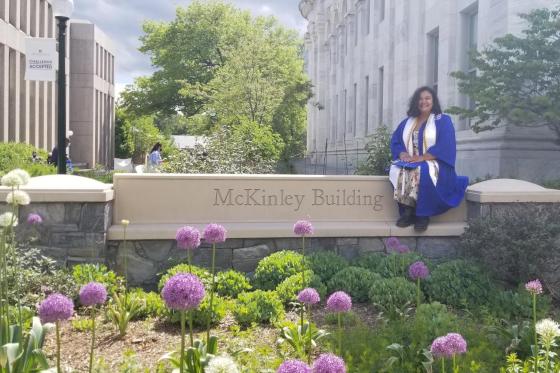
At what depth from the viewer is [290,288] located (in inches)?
208

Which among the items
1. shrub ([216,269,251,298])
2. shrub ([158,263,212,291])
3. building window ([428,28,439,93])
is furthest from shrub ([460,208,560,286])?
building window ([428,28,439,93])

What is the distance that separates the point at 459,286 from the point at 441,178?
1415 millimetres

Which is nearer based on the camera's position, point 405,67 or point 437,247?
point 437,247

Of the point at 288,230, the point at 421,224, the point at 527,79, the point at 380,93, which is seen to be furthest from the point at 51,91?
the point at 421,224

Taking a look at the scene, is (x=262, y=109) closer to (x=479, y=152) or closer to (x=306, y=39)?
(x=479, y=152)

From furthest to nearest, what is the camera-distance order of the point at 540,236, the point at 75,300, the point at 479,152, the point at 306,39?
the point at 306,39, the point at 479,152, the point at 540,236, the point at 75,300

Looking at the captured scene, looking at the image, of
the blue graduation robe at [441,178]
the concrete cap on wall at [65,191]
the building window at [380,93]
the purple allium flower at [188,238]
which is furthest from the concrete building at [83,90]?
the purple allium flower at [188,238]

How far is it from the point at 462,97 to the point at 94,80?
34.8m

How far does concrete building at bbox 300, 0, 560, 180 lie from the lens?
1096 centimetres

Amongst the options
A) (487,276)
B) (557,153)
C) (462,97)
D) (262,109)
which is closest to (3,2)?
(262,109)

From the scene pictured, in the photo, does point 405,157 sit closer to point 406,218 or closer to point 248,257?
point 406,218

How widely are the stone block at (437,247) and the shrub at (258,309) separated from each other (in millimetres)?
2360

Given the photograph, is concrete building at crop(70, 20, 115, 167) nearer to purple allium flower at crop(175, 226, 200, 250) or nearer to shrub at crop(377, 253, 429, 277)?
shrub at crop(377, 253, 429, 277)

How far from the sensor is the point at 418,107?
648cm
